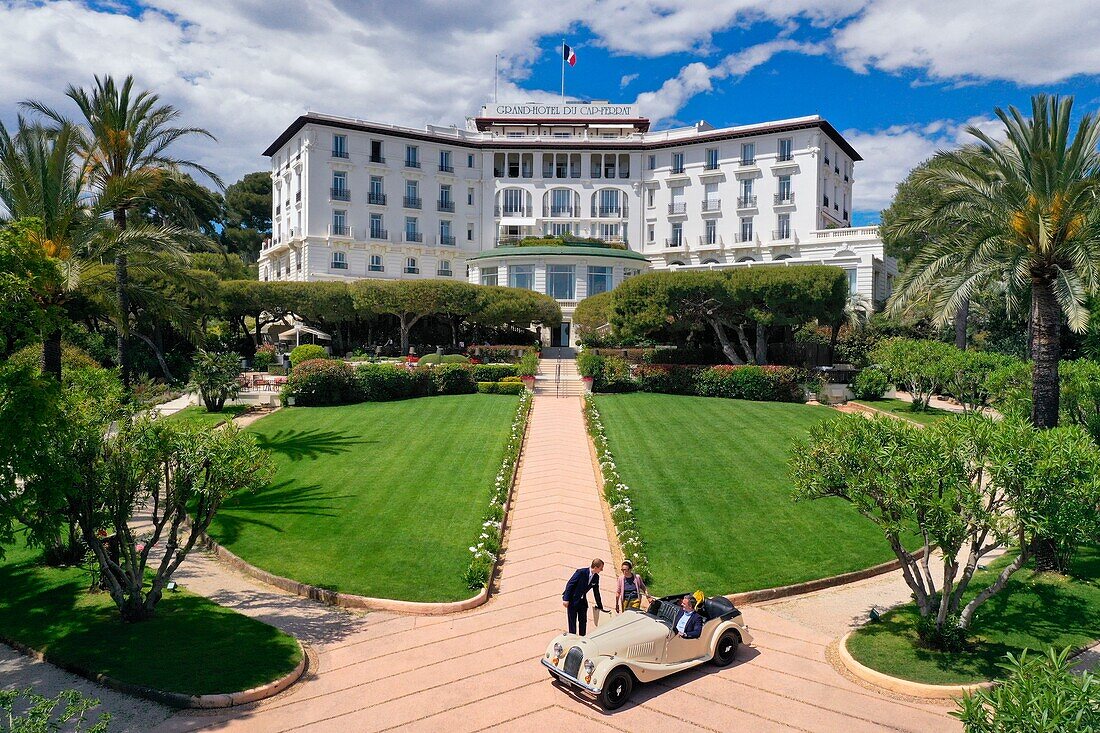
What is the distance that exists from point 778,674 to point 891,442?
4.00 metres

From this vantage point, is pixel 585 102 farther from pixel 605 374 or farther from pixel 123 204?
pixel 123 204

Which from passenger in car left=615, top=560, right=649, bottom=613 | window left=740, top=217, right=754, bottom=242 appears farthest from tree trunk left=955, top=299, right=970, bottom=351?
passenger in car left=615, top=560, right=649, bottom=613

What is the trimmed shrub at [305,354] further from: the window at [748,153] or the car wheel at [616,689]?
the window at [748,153]

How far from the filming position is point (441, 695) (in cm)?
1011

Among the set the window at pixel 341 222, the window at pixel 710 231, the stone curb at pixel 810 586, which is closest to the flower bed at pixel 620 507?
the stone curb at pixel 810 586

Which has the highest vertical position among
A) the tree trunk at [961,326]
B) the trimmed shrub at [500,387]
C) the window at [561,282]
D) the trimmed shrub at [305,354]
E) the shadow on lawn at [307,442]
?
the window at [561,282]

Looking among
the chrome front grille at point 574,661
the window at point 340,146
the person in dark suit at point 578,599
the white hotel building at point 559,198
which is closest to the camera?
the chrome front grille at point 574,661

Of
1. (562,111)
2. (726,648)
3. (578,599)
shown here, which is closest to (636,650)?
(578,599)

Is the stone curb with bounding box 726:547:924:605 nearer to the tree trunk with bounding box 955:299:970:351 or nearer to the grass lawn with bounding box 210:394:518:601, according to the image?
the grass lawn with bounding box 210:394:518:601

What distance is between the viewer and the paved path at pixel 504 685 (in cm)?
947

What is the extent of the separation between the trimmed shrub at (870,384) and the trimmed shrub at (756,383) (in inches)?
119

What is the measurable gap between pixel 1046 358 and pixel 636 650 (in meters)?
11.8

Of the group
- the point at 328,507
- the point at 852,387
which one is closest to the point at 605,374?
the point at 852,387

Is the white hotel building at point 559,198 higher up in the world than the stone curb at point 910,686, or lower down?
higher up
